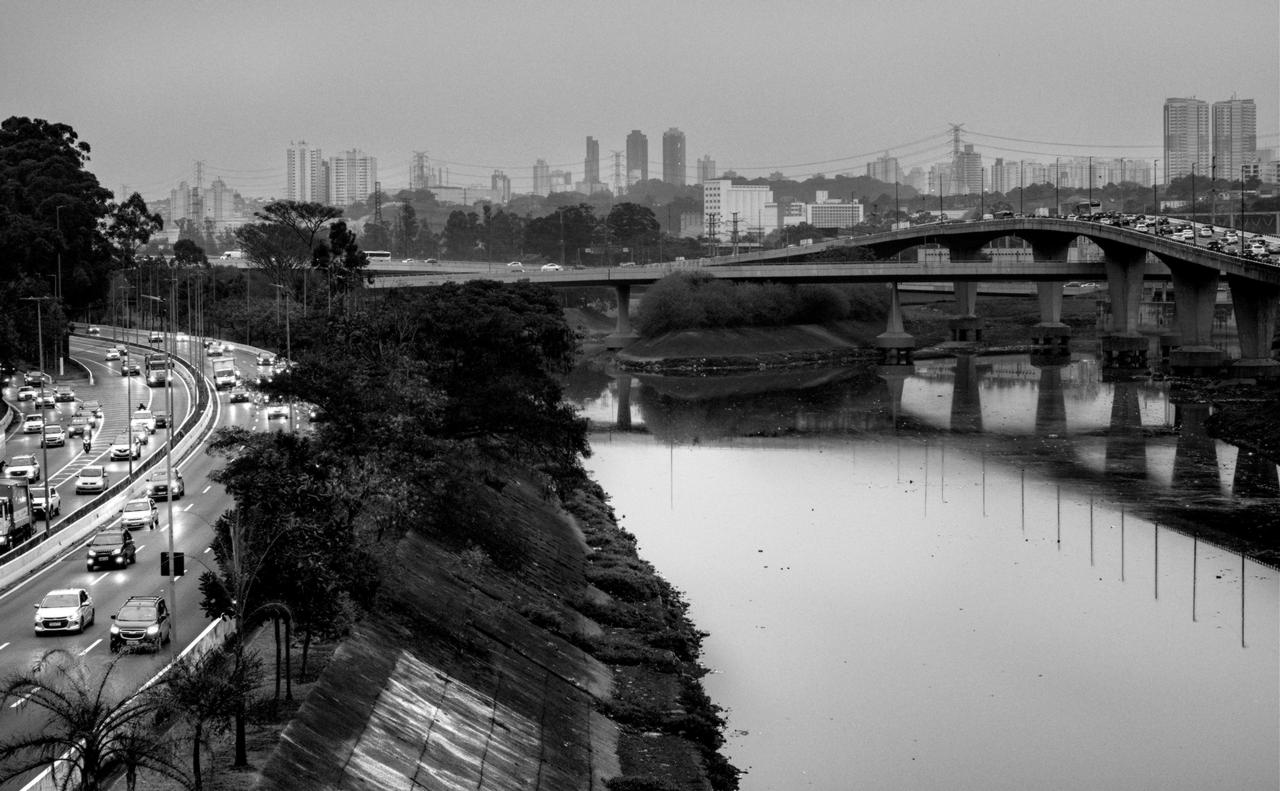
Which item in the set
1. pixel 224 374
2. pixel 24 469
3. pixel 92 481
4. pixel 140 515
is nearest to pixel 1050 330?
pixel 224 374

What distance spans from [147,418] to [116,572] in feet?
95.3

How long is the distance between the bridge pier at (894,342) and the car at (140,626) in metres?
91.7

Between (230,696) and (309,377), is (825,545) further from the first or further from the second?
(230,696)

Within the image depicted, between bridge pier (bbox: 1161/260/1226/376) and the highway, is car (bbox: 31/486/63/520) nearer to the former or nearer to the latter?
the highway

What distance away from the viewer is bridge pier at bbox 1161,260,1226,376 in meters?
96.3

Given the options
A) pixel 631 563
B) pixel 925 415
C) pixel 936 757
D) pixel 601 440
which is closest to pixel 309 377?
pixel 631 563

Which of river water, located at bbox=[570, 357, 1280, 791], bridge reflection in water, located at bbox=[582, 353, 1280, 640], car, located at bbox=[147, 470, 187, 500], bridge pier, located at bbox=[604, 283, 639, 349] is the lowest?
river water, located at bbox=[570, 357, 1280, 791]

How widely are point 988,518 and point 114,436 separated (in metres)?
32.3

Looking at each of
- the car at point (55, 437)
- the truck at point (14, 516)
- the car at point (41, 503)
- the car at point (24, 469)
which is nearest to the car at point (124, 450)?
the car at point (55, 437)

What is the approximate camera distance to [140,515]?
39.2 metres

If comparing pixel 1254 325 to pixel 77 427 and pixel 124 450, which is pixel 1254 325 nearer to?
pixel 77 427

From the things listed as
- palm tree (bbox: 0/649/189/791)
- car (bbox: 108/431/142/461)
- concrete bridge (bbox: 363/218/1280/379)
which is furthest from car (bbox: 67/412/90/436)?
concrete bridge (bbox: 363/218/1280/379)

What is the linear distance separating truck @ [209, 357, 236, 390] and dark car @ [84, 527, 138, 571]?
3789 centimetres

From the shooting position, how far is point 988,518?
160 feet
